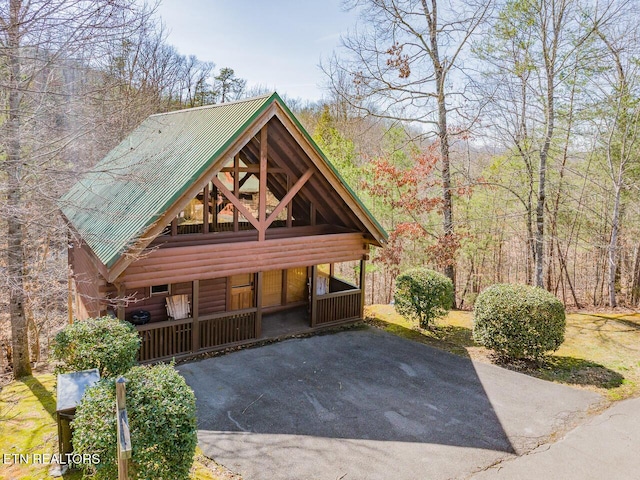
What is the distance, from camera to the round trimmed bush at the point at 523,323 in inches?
404

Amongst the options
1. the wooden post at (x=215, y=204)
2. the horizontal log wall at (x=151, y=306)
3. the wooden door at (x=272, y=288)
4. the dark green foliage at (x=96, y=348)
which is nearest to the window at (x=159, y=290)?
the horizontal log wall at (x=151, y=306)

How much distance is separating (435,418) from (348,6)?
14603 millimetres

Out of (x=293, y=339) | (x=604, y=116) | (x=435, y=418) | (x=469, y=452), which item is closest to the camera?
(x=469, y=452)

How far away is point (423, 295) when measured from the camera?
12.8m

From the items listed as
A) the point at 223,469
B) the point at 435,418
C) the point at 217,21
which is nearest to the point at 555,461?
the point at 435,418

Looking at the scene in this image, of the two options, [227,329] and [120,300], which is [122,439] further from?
[227,329]

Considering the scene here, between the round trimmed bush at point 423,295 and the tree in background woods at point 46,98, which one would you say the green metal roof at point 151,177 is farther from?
the round trimmed bush at point 423,295

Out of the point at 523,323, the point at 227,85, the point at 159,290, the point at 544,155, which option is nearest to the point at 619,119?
the point at 544,155

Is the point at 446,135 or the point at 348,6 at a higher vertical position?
the point at 348,6

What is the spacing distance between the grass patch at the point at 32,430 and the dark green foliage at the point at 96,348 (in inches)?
39.6

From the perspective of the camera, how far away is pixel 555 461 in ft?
22.6

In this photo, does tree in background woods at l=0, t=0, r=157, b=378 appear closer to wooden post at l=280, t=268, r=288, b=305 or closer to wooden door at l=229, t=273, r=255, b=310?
wooden door at l=229, t=273, r=255, b=310

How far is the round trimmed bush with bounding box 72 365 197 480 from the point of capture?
519cm

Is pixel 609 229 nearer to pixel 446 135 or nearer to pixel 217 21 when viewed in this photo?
pixel 446 135
